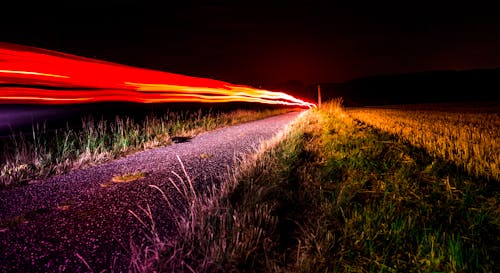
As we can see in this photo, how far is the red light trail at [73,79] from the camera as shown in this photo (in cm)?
697

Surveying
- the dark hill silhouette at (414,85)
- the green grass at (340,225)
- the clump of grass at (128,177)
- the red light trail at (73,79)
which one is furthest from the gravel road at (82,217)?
the dark hill silhouette at (414,85)

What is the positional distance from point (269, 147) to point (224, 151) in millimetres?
1594

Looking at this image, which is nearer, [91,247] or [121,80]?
[91,247]

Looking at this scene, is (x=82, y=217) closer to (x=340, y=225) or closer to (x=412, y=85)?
(x=340, y=225)

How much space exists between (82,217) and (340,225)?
2.76m

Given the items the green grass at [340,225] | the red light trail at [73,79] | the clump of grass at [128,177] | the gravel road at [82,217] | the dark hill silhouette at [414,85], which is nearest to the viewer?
the green grass at [340,225]

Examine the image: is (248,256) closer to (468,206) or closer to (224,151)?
(468,206)

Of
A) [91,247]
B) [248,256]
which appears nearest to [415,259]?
[248,256]

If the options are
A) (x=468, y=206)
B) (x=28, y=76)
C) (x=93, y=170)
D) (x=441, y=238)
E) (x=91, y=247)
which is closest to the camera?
(x=441, y=238)

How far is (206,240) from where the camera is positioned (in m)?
2.47

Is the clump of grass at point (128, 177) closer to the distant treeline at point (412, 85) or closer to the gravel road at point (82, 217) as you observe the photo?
the gravel road at point (82, 217)

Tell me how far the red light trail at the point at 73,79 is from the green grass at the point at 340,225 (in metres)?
5.88

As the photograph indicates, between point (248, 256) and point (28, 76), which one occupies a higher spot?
point (28, 76)

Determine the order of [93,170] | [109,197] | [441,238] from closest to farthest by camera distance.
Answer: [441,238], [109,197], [93,170]
